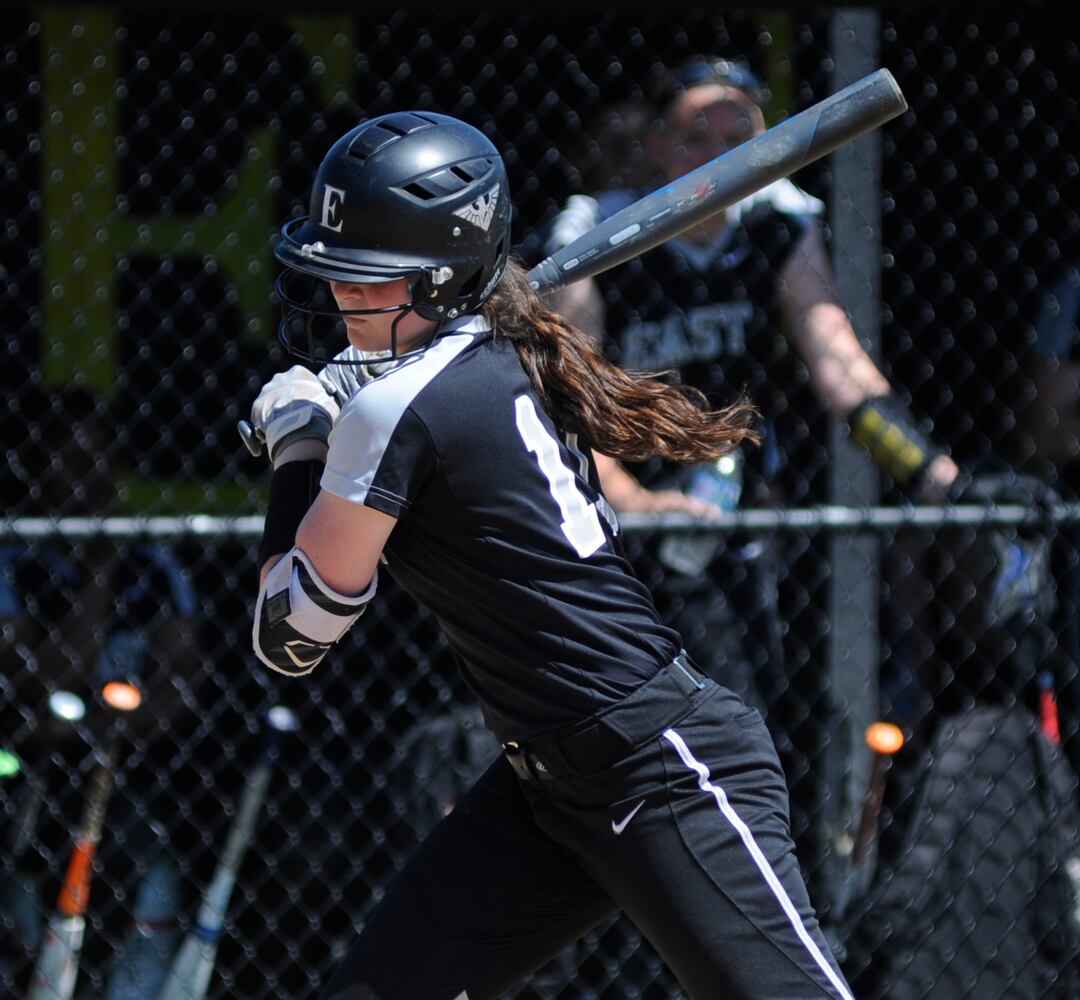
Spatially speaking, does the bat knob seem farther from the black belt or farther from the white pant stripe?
the white pant stripe

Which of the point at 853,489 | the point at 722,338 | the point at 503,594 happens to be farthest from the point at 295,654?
the point at 853,489

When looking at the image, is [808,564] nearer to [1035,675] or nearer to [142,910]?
[1035,675]

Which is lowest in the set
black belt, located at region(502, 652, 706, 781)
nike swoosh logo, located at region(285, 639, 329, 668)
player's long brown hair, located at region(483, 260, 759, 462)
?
black belt, located at region(502, 652, 706, 781)

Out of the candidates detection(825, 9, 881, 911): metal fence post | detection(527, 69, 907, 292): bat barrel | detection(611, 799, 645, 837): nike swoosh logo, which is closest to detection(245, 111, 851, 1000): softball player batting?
detection(611, 799, 645, 837): nike swoosh logo

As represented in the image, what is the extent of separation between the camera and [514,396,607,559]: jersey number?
225 centimetres

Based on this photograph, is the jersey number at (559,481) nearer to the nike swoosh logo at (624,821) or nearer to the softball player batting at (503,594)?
the softball player batting at (503,594)

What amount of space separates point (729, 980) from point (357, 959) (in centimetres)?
53

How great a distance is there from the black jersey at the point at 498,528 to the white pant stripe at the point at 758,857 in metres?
0.12

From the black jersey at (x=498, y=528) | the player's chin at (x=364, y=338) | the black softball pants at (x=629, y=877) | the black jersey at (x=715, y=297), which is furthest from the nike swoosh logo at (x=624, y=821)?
the black jersey at (x=715, y=297)

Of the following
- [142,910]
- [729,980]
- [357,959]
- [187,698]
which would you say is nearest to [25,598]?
[187,698]

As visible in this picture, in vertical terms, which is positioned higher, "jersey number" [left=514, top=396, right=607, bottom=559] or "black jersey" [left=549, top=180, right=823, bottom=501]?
"jersey number" [left=514, top=396, right=607, bottom=559]

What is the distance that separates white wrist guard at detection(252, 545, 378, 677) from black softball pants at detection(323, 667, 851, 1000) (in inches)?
13.4

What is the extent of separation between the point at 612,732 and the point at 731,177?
879 mm

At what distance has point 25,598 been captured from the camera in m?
4.01
